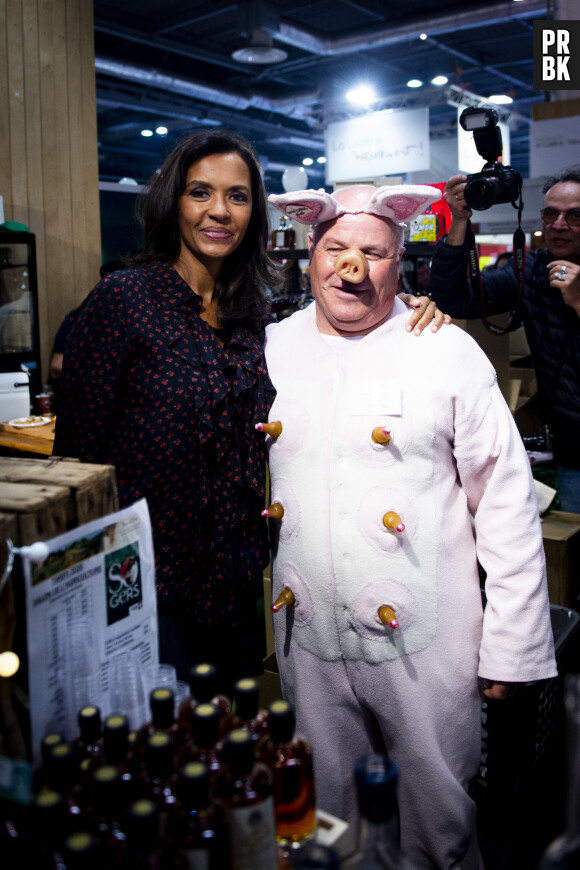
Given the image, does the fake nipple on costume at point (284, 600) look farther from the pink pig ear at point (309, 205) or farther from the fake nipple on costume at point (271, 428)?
the pink pig ear at point (309, 205)

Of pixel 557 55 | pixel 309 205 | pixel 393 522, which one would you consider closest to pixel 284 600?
pixel 393 522

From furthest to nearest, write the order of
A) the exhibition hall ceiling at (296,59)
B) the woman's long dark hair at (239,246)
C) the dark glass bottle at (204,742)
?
the exhibition hall ceiling at (296,59), the woman's long dark hair at (239,246), the dark glass bottle at (204,742)

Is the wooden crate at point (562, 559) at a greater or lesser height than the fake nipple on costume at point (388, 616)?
lesser

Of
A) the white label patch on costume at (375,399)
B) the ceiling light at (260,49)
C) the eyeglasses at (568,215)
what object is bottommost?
the white label patch on costume at (375,399)

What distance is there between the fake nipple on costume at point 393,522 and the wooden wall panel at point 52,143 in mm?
3491

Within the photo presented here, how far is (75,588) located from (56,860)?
0.28m

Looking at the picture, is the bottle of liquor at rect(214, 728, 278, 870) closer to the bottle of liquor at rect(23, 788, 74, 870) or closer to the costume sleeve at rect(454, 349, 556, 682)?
the bottle of liquor at rect(23, 788, 74, 870)

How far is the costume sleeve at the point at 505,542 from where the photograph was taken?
148cm

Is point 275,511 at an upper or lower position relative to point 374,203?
lower

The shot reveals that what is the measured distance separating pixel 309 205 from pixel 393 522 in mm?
659

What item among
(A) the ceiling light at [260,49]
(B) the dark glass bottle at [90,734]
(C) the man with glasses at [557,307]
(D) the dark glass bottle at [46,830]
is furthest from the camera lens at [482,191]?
(A) the ceiling light at [260,49]

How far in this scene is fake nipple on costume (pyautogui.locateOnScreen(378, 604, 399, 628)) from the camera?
144 cm

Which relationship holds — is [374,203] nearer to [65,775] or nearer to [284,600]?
[284,600]

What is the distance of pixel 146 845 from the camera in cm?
66
